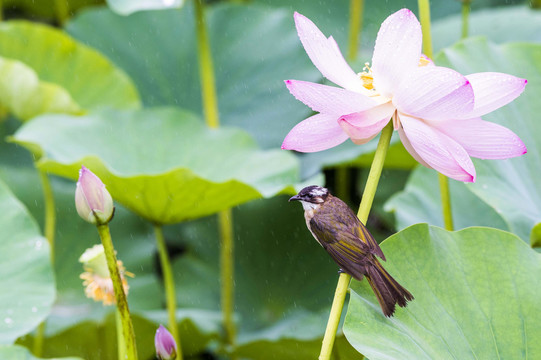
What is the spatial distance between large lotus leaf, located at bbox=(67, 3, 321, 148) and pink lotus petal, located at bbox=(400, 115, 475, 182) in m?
1.23

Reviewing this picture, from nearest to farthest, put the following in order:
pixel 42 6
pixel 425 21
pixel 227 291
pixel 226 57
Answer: pixel 425 21 < pixel 227 291 < pixel 226 57 < pixel 42 6

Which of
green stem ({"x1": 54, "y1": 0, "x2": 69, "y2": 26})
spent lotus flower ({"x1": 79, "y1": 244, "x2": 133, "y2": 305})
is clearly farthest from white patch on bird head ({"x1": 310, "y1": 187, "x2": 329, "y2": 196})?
green stem ({"x1": 54, "y1": 0, "x2": 69, "y2": 26})

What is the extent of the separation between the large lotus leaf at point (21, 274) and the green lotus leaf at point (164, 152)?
14cm

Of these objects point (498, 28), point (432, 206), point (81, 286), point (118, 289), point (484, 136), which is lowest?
point (81, 286)

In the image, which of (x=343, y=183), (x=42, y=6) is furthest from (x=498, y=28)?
(x=42, y=6)

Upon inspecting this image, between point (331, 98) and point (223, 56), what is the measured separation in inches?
54.4

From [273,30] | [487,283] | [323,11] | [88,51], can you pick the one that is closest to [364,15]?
[323,11]

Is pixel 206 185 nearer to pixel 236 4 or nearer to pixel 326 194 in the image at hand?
pixel 326 194

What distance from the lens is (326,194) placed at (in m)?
0.54

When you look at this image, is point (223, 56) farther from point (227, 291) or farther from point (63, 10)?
point (227, 291)

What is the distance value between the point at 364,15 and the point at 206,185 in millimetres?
1121

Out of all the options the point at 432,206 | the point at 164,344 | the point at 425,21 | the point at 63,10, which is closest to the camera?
the point at 164,344

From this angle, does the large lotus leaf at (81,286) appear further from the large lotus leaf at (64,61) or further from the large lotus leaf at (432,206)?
the large lotus leaf at (432,206)

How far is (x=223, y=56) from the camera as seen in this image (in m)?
1.83
